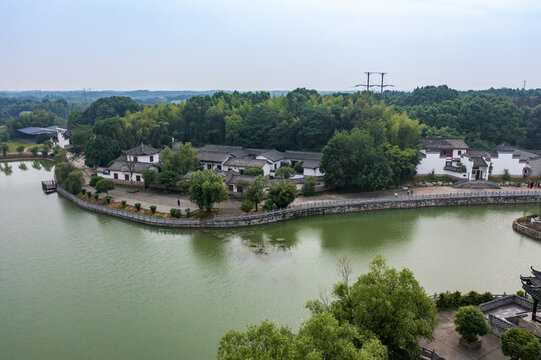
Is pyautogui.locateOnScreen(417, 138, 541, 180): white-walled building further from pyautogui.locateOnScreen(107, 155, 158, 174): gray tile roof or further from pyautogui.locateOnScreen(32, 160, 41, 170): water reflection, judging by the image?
pyautogui.locateOnScreen(32, 160, 41, 170): water reflection

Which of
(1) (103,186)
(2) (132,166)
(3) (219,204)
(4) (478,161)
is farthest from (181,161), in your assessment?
(4) (478,161)

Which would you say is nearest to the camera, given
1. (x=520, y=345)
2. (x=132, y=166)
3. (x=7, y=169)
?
(x=520, y=345)

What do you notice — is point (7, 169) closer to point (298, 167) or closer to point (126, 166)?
point (126, 166)

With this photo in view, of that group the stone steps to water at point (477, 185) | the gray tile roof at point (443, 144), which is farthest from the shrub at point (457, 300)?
the gray tile roof at point (443, 144)

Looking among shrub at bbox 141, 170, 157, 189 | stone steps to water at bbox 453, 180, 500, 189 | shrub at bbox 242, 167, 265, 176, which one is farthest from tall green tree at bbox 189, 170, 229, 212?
stone steps to water at bbox 453, 180, 500, 189

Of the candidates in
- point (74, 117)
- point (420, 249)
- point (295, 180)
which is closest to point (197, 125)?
point (295, 180)
